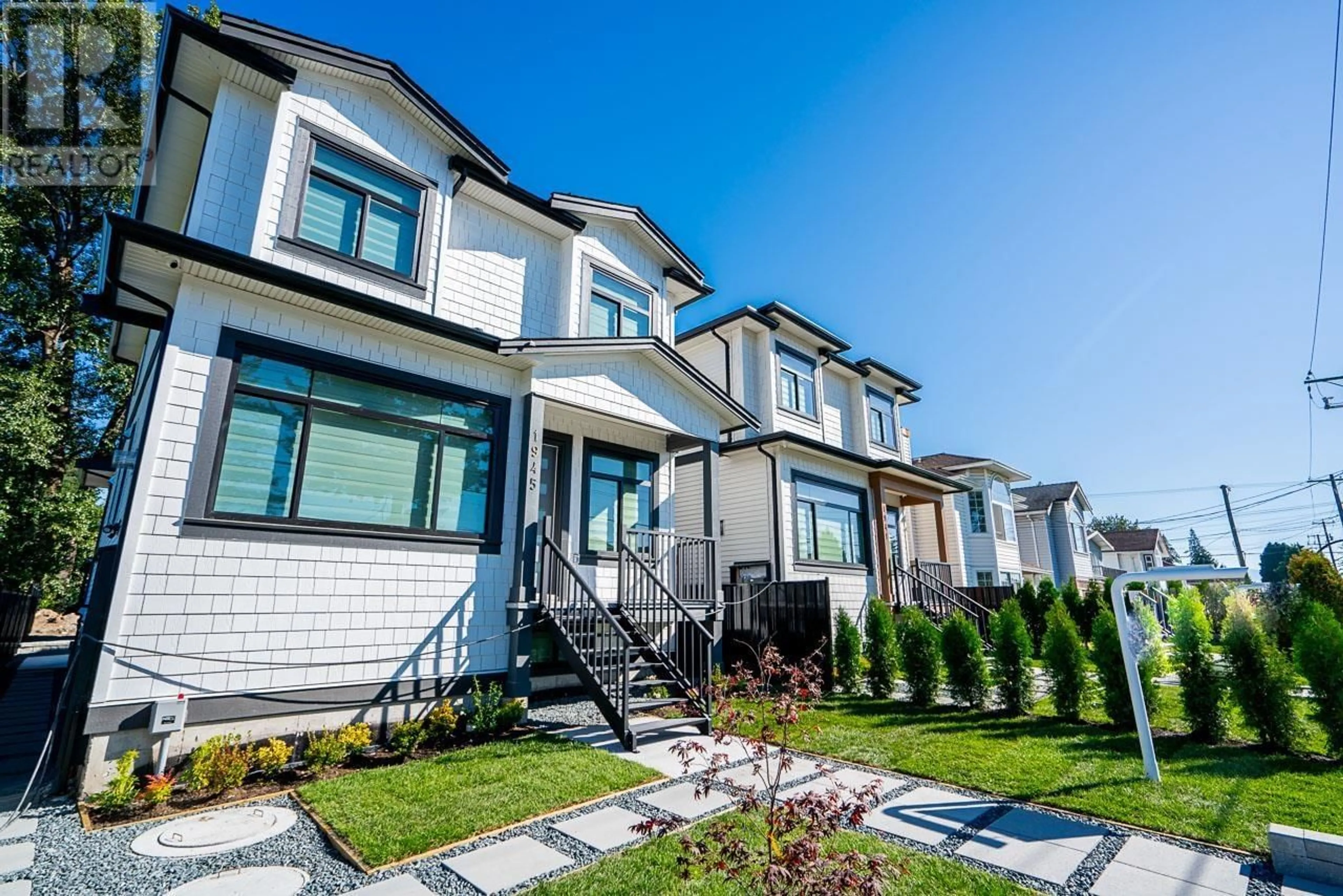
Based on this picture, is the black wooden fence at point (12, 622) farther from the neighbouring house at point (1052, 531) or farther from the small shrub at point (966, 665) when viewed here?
the neighbouring house at point (1052, 531)

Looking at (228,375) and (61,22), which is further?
(61,22)

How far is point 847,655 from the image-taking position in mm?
9367

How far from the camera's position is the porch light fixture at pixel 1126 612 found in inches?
195

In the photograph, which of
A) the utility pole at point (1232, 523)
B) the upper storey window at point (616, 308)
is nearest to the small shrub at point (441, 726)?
the upper storey window at point (616, 308)

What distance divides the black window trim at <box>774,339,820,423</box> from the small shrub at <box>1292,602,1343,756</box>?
9.27 meters

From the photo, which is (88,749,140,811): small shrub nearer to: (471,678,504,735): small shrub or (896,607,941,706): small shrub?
(471,678,504,735): small shrub

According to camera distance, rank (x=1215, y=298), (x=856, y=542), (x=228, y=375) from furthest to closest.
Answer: (x=856, y=542)
(x=1215, y=298)
(x=228, y=375)

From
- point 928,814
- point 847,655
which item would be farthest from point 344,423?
point 847,655

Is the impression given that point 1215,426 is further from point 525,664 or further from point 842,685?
point 525,664

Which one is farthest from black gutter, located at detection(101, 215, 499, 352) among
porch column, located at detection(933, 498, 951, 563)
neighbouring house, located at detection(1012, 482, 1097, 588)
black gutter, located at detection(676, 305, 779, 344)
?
neighbouring house, located at detection(1012, 482, 1097, 588)

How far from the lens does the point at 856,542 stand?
47.1 feet

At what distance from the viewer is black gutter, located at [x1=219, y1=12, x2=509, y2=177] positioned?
6.45 metres

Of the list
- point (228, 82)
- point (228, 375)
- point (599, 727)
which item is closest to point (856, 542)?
point (599, 727)

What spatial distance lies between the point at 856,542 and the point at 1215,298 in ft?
27.7
